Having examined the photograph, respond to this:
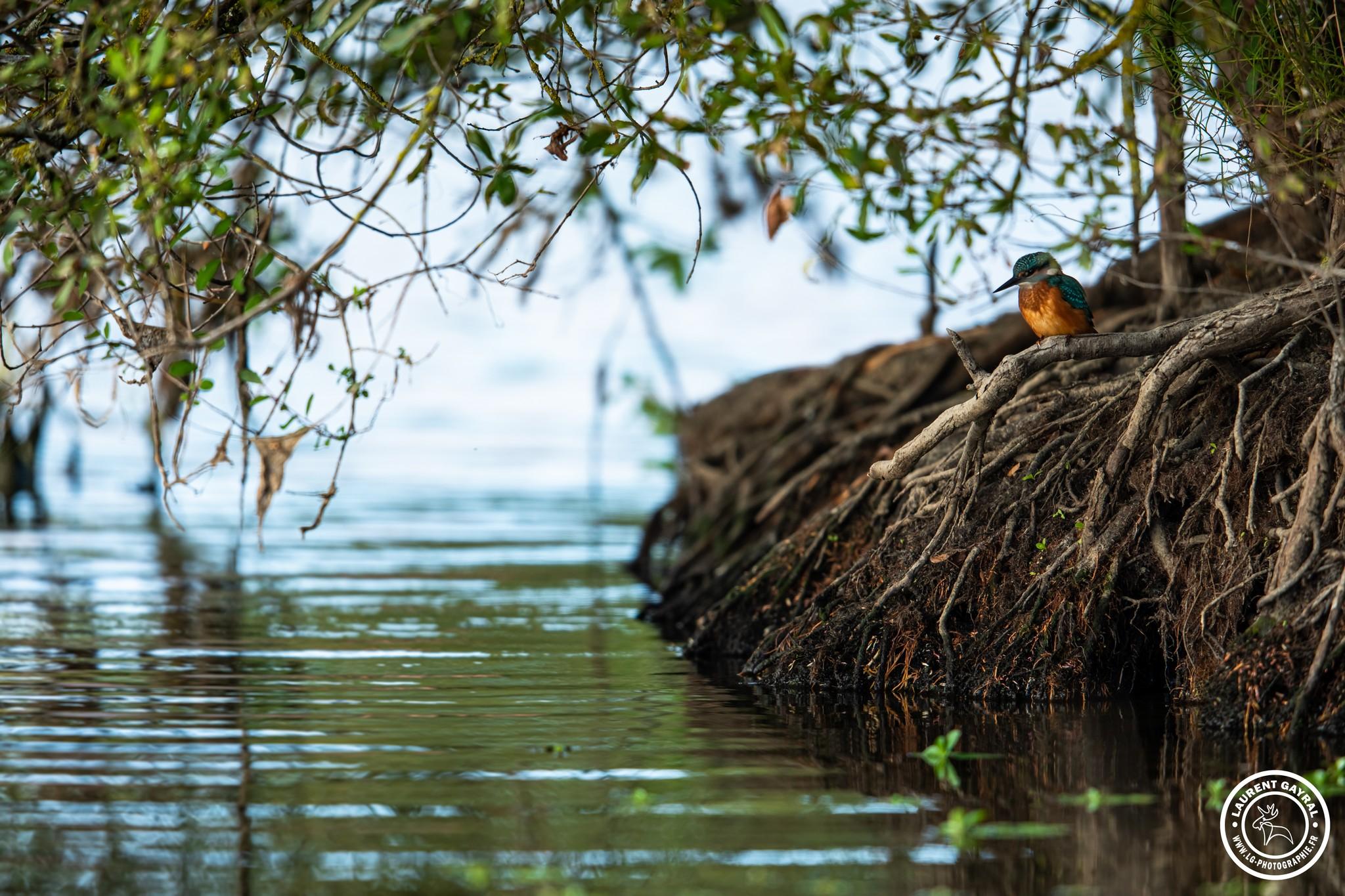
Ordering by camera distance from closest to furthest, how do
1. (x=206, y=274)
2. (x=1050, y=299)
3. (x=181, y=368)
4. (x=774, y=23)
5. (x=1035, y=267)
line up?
(x=774, y=23) → (x=206, y=274) → (x=181, y=368) → (x=1050, y=299) → (x=1035, y=267)

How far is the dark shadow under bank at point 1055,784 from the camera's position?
344 cm

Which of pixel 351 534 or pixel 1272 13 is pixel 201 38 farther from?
pixel 351 534

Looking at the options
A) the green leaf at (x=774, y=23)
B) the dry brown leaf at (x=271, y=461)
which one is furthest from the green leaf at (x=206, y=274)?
the green leaf at (x=774, y=23)

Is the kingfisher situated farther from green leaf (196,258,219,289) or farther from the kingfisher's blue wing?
green leaf (196,258,219,289)

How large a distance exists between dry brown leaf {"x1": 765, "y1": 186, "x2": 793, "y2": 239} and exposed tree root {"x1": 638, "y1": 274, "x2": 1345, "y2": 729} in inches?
54.2

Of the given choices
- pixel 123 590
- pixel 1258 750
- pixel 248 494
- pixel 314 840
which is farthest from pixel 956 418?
pixel 248 494

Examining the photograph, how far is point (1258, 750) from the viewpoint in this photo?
4.55m

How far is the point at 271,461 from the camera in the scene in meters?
6.16

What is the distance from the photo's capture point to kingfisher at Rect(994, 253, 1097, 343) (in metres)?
5.46

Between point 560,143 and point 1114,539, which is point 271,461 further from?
point 1114,539

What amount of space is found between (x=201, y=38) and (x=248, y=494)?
13273 millimetres

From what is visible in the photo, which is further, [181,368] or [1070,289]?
[1070,289]
